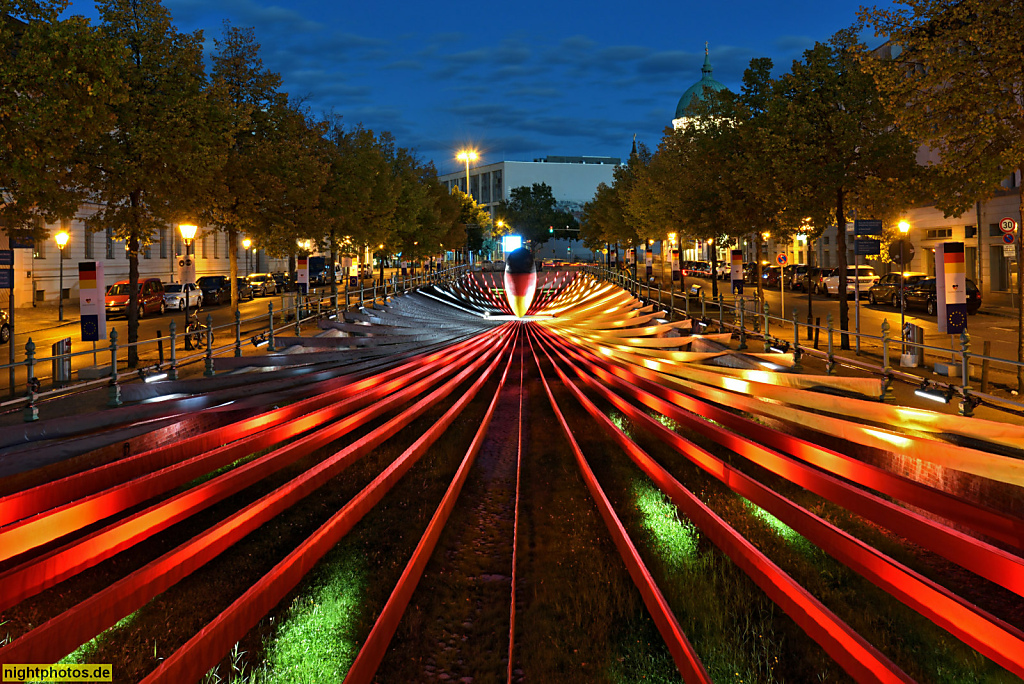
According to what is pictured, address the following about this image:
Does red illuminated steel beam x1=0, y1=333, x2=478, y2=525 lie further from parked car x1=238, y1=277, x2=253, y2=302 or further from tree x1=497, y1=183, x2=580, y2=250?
tree x1=497, y1=183, x2=580, y2=250

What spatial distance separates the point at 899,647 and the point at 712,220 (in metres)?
29.5

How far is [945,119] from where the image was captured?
16.2m

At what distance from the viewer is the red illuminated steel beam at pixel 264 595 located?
5.14 meters

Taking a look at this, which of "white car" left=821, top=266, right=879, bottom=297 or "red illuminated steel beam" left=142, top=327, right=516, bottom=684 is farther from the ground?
"white car" left=821, top=266, right=879, bottom=297

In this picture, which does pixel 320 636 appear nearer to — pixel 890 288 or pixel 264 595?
pixel 264 595

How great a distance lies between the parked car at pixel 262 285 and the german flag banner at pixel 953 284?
148 feet

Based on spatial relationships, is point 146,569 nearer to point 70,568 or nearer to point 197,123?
point 70,568

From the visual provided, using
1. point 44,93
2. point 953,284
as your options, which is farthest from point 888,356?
point 44,93

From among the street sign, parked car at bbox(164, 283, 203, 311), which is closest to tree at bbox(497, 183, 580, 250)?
parked car at bbox(164, 283, 203, 311)

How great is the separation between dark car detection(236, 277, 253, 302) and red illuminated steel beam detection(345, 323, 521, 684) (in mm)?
41370

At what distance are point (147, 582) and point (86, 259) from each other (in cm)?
5580

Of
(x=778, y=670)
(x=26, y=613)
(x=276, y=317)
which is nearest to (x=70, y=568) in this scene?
(x=26, y=613)

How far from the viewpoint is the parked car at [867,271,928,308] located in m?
38.0

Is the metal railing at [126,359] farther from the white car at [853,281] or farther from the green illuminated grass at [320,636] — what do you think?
the white car at [853,281]
